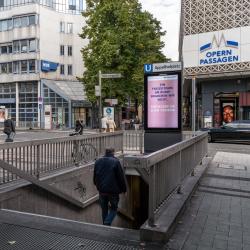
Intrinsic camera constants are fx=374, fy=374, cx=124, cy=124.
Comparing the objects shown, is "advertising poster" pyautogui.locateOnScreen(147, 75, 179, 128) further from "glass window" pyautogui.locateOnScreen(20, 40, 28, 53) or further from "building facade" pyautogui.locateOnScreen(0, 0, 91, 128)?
"glass window" pyautogui.locateOnScreen(20, 40, 28, 53)

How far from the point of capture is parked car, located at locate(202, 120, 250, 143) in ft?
72.3

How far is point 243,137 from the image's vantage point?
72.4ft

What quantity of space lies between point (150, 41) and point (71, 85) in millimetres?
17303

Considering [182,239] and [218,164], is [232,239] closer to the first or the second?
[182,239]

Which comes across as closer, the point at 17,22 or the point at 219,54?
the point at 219,54

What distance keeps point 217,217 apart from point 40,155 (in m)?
3.97

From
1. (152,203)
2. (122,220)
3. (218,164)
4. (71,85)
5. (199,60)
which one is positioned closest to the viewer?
(152,203)

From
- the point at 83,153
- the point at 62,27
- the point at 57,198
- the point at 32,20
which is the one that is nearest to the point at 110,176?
the point at 57,198

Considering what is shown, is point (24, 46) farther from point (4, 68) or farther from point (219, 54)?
point (219, 54)

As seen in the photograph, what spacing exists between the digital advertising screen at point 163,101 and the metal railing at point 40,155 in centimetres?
211

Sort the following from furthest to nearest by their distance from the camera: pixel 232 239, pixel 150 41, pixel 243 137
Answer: pixel 150 41
pixel 243 137
pixel 232 239

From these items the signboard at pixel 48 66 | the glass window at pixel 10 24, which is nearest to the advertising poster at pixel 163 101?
the signboard at pixel 48 66

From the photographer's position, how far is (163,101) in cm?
1163

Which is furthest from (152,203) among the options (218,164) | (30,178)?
(218,164)
